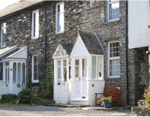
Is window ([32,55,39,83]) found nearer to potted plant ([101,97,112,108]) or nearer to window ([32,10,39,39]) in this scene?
window ([32,10,39,39])

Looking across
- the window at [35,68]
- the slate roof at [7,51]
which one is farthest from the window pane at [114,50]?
the slate roof at [7,51]

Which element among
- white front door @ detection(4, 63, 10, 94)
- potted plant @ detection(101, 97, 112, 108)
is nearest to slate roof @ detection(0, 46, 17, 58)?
white front door @ detection(4, 63, 10, 94)

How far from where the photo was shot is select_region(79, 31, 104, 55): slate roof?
19266mm

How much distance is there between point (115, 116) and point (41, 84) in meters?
10.5

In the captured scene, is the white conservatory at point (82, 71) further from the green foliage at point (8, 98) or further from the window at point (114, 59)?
the green foliage at point (8, 98)

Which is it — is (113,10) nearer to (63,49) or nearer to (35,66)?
(63,49)

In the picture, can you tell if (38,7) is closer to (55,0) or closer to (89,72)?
(55,0)

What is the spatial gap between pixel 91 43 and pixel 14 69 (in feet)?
28.7

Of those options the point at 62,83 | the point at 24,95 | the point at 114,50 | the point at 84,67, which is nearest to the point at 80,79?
the point at 84,67

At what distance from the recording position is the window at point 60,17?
2305 centimetres

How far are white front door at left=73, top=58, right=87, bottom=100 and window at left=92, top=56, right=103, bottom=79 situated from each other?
55 cm

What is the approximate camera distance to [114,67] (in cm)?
1922

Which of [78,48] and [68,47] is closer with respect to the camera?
[78,48]

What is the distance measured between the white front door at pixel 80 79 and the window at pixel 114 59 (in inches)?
53.9
